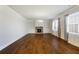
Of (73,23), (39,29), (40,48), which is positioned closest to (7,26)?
(40,48)

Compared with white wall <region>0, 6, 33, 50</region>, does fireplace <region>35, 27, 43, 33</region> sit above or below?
below

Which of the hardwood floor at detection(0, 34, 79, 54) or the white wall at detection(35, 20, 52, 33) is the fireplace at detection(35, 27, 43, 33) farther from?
the hardwood floor at detection(0, 34, 79, 54)

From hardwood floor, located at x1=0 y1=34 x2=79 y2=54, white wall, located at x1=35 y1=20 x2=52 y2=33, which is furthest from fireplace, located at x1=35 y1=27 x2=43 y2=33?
hardwood floor, located at x1=0 y1=34 x2=79 y2=54

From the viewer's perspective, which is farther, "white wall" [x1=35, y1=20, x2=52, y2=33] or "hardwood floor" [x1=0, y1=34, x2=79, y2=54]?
"white wall" [x1=35, y1=20, x2=52, y2=33]

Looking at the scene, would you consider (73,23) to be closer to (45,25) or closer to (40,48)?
(40,48)

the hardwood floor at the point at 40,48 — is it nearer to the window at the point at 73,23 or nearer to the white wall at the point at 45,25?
the window at the point at 73,23

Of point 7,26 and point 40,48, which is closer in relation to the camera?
point 40,48

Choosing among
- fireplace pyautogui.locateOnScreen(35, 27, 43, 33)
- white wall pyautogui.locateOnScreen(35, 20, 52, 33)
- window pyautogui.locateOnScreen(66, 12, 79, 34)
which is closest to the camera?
window pyautogui.locateOnScreen(66, 12, 79, 34)

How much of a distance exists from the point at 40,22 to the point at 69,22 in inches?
325

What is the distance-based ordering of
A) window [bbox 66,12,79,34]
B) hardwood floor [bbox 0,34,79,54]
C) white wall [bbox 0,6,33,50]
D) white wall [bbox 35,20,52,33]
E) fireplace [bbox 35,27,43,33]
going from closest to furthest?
hardwood floor [bbox 0,34,79,54] < white wall [bbox 0,6,33,50] < window [bbox 66,12,79,34] < white wall [bbox 35,20,52,33] < fireplace [bbox 35,27,43,33]

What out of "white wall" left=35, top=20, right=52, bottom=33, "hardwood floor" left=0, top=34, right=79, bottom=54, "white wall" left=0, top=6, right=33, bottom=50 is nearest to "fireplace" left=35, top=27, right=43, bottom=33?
"white wall" left=35, top=20, right=52, bottom=33
